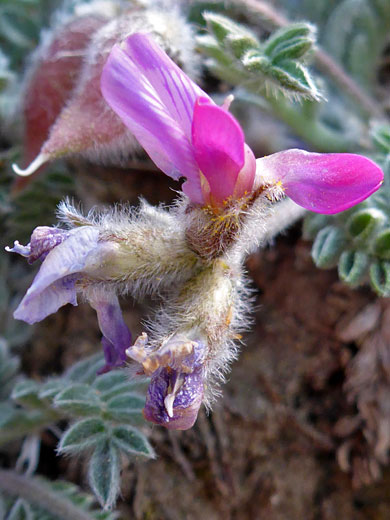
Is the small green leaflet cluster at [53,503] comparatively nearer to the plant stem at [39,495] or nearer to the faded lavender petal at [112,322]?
the plant stem at [39,495]

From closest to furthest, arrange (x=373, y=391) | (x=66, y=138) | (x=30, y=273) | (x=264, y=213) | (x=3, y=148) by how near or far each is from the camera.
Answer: (x=264, y=213) < (x=66, y=138) < (x=373, y=391) < (x=30, y=273) < (x=3, y=148)

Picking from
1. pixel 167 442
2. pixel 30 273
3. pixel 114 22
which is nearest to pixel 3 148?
pixel 30 273

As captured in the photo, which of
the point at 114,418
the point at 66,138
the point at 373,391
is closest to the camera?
the point at 114,418

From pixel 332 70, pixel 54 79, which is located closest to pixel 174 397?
pixel 54 79

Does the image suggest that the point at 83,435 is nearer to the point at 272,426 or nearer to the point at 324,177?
the point at 272,426

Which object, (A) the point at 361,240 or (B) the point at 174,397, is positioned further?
(A) the point at 361,240

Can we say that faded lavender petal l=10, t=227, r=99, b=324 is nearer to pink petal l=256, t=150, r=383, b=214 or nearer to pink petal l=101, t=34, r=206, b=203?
pink petal l=101, t=34, r=206, b=203

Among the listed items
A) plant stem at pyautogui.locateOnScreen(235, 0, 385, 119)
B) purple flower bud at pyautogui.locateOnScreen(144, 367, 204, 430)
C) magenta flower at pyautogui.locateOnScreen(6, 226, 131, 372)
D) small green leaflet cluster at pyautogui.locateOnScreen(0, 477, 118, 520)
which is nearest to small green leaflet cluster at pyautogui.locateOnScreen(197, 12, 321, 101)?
plant stem at pyautogui.locateOnScreen(235, 0, 385, 119)

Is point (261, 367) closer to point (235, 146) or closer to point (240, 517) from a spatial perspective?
point (240, 517)

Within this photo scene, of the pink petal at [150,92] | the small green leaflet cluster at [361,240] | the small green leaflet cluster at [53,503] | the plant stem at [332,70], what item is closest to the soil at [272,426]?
the small green leaflet cluster at [53,503]
